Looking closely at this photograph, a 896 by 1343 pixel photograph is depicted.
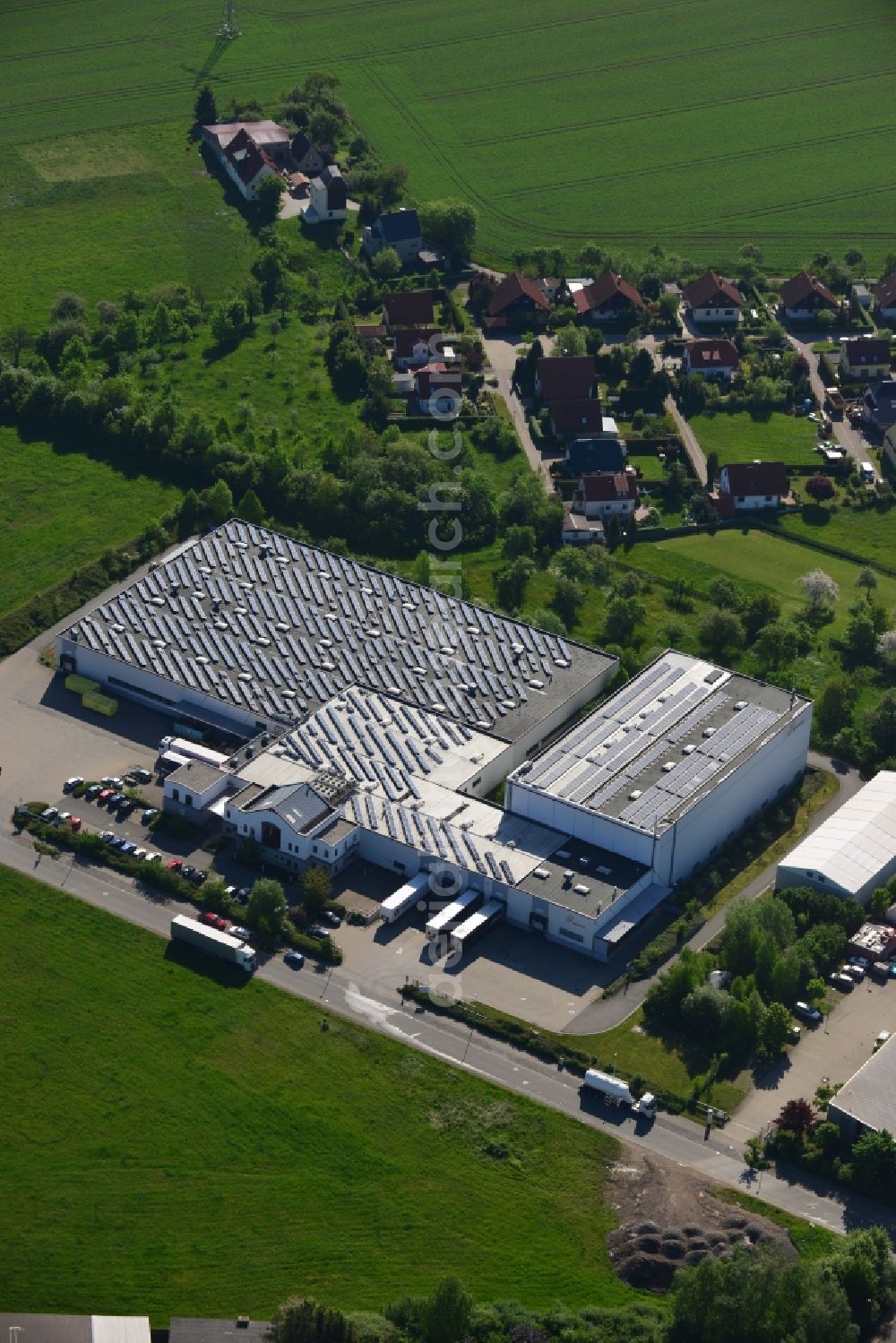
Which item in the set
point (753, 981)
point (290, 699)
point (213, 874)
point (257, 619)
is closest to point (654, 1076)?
point (753, 981)

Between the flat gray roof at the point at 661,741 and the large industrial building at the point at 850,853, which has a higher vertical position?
the flat gray roof at the point at 661,741

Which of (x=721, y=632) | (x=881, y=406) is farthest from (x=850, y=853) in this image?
(x=881, y=406)

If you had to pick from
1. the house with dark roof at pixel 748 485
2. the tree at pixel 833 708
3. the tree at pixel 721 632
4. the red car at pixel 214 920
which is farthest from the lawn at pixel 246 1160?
the house with dark roof at pixel 748 485

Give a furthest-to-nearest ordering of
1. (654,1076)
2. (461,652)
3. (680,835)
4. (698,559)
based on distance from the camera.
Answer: (698,559) < (461,652) < (680,835) < (654,1076)

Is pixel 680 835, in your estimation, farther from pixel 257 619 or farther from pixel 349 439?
pixel 349 439

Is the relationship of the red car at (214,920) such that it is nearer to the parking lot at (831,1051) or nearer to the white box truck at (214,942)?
the white box truck at (214,942)

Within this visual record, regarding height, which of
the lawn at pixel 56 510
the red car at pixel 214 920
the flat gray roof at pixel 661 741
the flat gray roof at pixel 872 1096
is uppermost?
the flat gray roof at pixel 661 741
